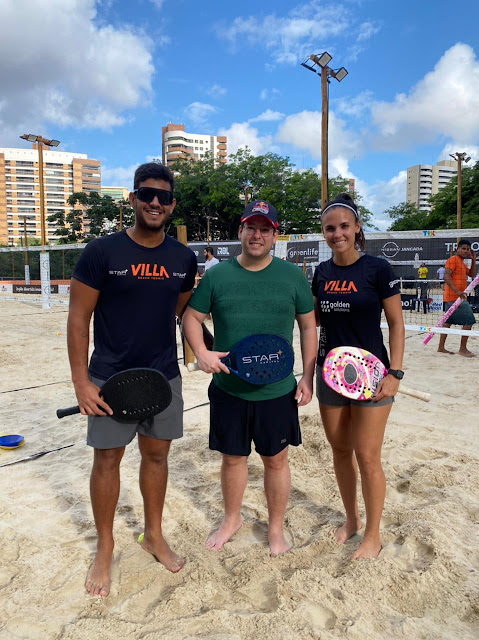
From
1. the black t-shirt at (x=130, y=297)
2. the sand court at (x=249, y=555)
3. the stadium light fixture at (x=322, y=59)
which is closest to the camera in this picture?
the sand court at (x=249, y=555)

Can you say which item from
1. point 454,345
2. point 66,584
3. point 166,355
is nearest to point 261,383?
point 166,355

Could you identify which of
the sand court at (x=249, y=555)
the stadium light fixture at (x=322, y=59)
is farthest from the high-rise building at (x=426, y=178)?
the sand court at (x=249, y=555)

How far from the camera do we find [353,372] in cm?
241

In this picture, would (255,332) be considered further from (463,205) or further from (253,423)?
(463,205)

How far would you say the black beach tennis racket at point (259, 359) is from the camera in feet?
7.88

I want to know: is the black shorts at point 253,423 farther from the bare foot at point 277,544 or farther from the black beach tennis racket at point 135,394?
the bare foot at point 277,544

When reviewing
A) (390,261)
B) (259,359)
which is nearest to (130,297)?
(259,359)

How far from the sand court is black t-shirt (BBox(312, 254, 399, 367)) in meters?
1.10

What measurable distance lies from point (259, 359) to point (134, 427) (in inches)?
28.4

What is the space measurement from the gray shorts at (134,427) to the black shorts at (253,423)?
24 centimetres

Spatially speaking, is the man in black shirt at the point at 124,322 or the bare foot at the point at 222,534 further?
the bare foot at the point at 222,534

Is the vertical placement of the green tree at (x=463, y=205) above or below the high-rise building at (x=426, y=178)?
below

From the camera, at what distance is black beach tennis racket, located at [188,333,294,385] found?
2.40 metres

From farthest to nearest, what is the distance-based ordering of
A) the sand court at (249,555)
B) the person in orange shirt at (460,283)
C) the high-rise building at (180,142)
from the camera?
the high-rise building at (180,142)
the person in orange shirt at (460,283)
the sand court at (249,555)
